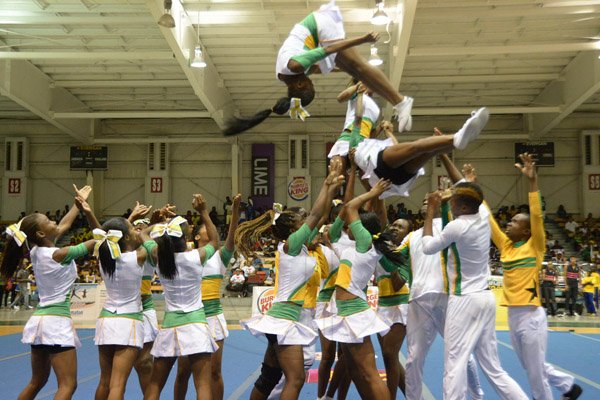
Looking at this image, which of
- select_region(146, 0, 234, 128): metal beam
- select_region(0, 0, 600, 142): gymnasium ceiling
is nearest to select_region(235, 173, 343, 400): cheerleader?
select_region(146, 0, 234, 128): metal beam

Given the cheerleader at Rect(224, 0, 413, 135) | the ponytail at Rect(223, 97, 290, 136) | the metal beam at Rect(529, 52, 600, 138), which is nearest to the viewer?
the cheerleader at Rect(224, 0, 413, 135)

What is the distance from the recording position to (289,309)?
4594 mm

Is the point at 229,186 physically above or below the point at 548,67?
below

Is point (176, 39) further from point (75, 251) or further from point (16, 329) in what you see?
point (75, 251)

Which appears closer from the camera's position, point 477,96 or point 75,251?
point 75,251

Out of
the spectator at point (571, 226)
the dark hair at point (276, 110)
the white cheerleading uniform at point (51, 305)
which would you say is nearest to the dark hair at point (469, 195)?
the dark hair at point (276, 110)

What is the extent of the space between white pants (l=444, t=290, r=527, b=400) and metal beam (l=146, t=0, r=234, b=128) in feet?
26.6

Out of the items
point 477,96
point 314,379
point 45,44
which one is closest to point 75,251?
point 314,379

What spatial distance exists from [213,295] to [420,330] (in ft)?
5.91

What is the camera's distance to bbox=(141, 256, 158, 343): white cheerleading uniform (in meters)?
5.22

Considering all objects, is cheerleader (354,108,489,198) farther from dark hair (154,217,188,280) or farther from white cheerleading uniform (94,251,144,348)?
white cheerleading uniform (94,251,144,348)

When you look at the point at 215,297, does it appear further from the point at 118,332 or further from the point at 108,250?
the point at 108,250

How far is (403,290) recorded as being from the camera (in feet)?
18.4

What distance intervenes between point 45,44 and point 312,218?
1611 cm
